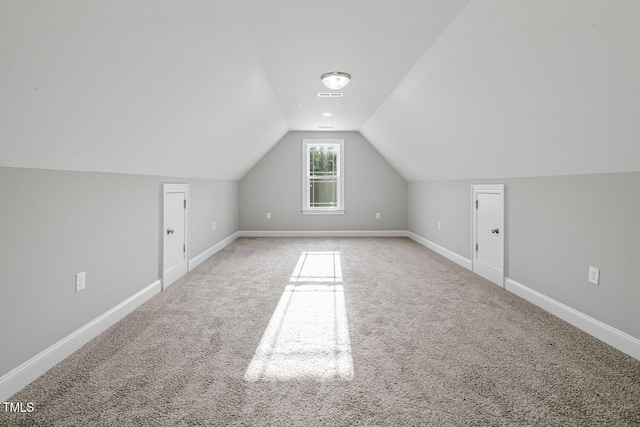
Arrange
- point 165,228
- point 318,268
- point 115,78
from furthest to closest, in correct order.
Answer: point 318,268 < point 165,228 < point 115,78

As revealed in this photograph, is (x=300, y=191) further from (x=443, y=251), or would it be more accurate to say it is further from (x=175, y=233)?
(x=175, y=233)

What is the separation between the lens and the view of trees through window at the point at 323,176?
6.78 metres

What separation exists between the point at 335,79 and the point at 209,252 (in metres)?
3.14

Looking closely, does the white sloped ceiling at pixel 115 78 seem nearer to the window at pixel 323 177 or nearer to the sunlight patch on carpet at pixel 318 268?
the sunlight patch on carpet at pixel 318 268

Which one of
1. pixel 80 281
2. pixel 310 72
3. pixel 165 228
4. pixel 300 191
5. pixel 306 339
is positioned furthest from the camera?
pixel 300 191

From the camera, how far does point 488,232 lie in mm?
3600

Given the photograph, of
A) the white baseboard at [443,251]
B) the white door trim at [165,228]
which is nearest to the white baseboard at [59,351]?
the white door trim at [165,228]

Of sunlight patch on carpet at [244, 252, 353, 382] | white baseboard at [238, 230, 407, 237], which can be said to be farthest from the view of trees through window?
sunlight patch on carpet at [244, 252, 353, 382]

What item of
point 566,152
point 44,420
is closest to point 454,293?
point 566,152

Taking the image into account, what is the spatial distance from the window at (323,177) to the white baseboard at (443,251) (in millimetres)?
1628

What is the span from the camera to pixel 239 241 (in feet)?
20.4

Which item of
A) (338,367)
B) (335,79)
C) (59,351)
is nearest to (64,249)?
(59,351)

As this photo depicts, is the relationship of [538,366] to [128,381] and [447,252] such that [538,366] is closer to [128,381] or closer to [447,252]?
[128,381]

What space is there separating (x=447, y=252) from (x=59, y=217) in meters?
4.55
